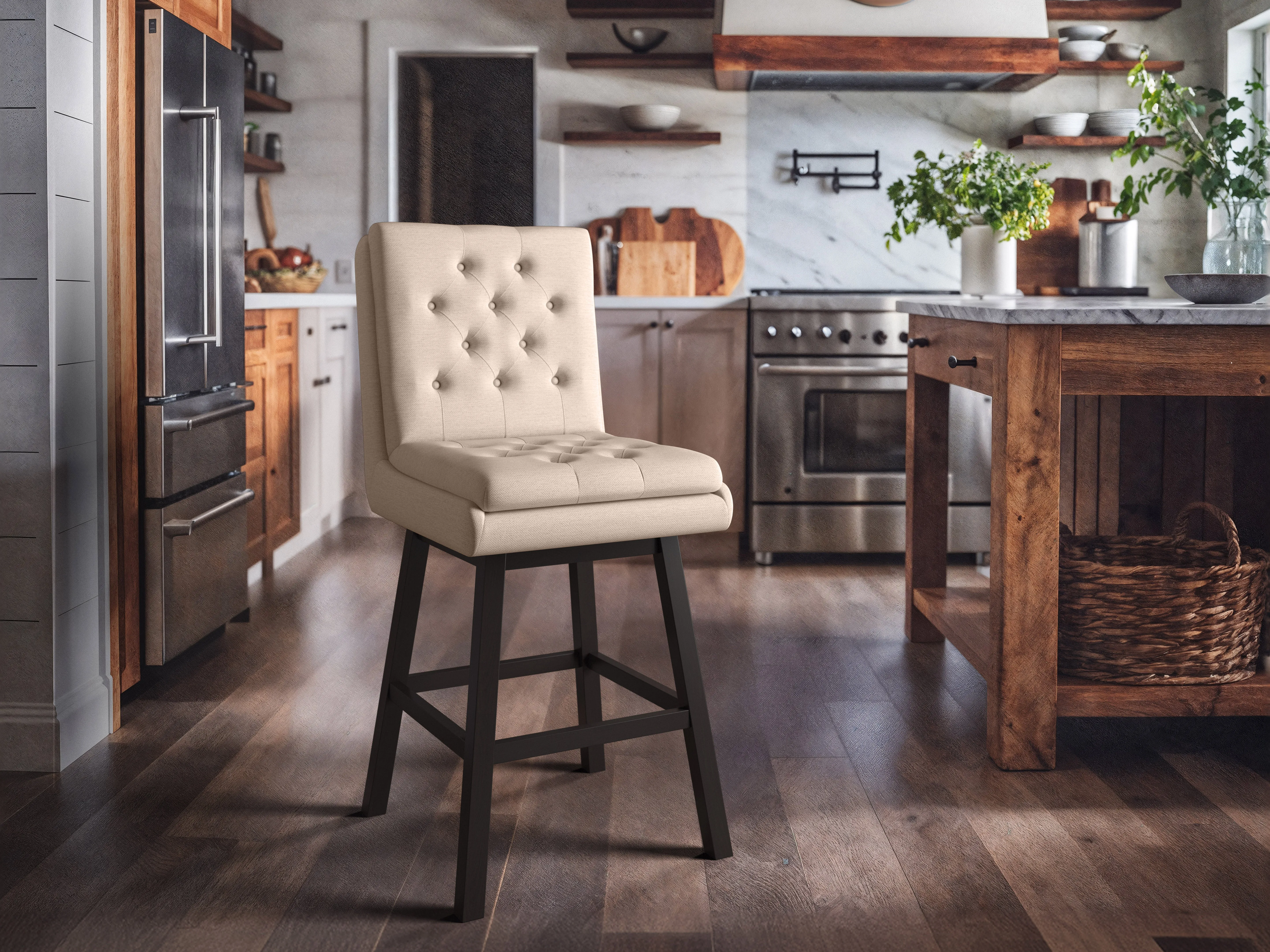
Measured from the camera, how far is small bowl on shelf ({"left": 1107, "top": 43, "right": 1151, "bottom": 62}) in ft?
14.3

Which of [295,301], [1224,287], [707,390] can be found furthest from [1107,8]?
[295,301]

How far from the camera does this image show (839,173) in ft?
15.0

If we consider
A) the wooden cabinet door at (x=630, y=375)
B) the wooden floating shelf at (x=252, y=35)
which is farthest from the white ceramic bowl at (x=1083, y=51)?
the wooden floating shelf at (x=252, y=35)

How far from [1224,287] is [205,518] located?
6.83ft

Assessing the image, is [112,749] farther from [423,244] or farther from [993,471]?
[993,471]

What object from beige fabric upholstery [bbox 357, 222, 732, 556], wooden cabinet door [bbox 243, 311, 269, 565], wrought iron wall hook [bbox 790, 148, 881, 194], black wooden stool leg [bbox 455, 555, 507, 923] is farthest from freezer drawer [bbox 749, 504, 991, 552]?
black wooden stool leg [bbox 455, 555, 507, 923]

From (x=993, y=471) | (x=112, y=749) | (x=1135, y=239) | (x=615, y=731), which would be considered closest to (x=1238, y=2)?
(x=1135, y=239)

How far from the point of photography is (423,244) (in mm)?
1747

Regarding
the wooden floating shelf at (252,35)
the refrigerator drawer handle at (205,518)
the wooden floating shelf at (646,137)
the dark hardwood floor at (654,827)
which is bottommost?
the dark hardwood floor at (654,827)

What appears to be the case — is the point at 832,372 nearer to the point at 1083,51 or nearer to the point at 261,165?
the point at 1083,51

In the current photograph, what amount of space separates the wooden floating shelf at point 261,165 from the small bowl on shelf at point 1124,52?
3222 mm

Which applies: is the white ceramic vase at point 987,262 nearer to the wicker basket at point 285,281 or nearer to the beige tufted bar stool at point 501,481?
the beige tufted bar stool at point 501,481

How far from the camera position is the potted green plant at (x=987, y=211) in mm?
3074

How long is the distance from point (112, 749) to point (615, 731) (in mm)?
1047
